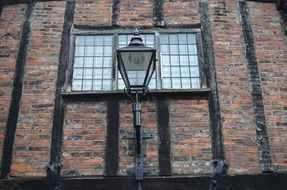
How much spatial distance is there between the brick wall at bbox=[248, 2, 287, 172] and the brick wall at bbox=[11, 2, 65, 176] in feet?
11.6

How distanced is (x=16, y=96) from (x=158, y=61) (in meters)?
2.47

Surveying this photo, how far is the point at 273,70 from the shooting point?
7.18 metres

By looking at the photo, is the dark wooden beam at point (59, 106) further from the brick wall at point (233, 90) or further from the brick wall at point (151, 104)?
the brick wall at point (233, 90)

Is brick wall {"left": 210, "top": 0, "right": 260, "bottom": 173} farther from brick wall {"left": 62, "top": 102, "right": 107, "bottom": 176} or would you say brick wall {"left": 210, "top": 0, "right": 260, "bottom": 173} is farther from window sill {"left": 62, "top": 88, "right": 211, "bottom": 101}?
brick wall {"left": 62, "top": 102, "right": 107, "bottom": 176}

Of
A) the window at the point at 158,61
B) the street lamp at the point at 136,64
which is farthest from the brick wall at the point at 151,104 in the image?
the street lamp at the point at 136,64

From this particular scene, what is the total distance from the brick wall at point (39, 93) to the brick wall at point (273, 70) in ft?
11.6

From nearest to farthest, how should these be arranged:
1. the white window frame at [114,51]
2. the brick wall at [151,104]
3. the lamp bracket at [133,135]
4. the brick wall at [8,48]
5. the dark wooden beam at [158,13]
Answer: the lamp bracket at [133,135], the brick wall at [151,104], the brick wall at [8,48], the white window frame at [114,51], the dark wooden beam at [158,13]

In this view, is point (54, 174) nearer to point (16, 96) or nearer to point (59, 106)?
point (59, 106)

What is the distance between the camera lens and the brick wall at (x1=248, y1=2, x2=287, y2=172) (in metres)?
6.62

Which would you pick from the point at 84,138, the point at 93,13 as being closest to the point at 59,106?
the point at 84,138

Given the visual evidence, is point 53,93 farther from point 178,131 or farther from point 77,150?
point 178,131

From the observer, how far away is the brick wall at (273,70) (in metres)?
6.62

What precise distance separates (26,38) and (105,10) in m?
1.51

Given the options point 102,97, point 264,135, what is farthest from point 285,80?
point 102,97
